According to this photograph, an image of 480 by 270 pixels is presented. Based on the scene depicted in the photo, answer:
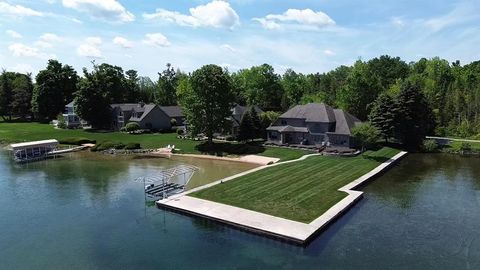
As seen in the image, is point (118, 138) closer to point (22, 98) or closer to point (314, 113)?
point (314, 113)

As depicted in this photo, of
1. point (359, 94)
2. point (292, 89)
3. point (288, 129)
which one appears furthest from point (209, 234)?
point (292, 89)

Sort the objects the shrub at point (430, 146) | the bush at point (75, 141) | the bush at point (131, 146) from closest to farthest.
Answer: the shrub at point (430, 146)
the bush at point (131, 146)
the bush at point (75, 141)

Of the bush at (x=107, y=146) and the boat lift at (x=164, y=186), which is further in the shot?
the bush at (x=107, y=146)

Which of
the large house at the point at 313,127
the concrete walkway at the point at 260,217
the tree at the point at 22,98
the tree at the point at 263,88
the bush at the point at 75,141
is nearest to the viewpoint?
the concrete walkway at the point at 260,217

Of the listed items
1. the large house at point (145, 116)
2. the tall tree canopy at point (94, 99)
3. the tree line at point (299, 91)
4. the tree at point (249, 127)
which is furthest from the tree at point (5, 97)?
the tree at point (249, 127)

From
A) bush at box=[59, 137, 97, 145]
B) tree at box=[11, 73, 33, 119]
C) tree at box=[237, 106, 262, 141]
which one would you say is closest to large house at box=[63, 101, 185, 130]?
bush at box=[59, 137, 97, 145]

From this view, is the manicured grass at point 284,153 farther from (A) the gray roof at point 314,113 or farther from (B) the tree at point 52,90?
(B) the tree at point 52,90
